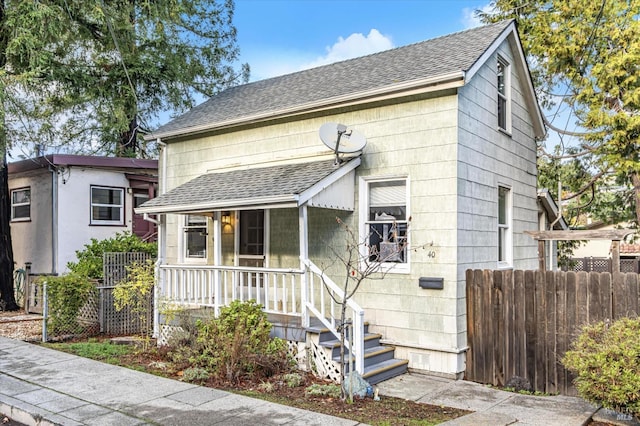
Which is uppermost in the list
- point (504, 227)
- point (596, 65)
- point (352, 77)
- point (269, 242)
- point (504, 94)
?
point (596, 65)

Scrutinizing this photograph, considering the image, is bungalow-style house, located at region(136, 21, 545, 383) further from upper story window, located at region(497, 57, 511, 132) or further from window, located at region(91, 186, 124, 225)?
window, located at region(91, 186, 124, 225)

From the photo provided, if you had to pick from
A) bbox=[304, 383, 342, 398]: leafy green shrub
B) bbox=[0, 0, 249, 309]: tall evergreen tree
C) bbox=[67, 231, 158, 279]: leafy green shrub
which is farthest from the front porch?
bbox=[0, 0, 249, 309]: tall evergreen tree

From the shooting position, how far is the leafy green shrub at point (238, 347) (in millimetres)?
7082

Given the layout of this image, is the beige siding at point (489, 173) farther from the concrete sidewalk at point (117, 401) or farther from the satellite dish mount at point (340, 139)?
the concrete sidewalk at point (117, 401)

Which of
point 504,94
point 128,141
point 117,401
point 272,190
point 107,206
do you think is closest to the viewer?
point 117,401

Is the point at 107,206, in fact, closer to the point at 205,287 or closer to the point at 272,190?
the point at 205,287

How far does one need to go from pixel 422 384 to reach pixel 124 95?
15366mm

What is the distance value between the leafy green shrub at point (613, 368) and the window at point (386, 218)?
322 centimetres

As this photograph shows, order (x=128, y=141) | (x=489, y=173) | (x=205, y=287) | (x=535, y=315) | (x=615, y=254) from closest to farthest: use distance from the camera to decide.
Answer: (x=535, y=315), (x=615, y=254), (x=489, y=173), (x=205, y=287), (x=128, y=141)

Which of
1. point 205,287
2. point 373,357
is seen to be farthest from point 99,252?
point 373,357

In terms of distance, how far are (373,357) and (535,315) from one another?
2514 mm

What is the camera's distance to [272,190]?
7.99m

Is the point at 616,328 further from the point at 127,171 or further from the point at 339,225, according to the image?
the point at 127,171

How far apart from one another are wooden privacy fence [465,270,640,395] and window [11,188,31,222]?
1419cm
